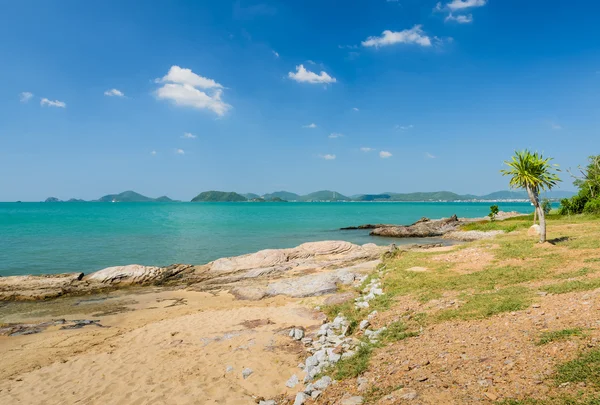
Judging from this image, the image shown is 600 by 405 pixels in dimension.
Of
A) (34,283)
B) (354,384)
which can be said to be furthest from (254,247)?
(354,384)

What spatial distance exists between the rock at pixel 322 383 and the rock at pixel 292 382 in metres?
1.17

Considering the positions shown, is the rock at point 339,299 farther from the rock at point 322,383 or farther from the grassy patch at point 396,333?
the rock at point 322,383

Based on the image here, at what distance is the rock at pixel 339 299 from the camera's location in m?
18.3

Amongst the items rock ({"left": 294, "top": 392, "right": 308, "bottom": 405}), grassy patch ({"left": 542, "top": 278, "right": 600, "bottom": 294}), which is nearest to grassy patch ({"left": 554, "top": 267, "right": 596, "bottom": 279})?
grassy patch ({"left": 542, "top": 278, "right": 600, "bottom": 294})

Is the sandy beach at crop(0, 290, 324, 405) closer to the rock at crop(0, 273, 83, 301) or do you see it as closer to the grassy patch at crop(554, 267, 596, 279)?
the rock at crop(0, 273, 83, 301)

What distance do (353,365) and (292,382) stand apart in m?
2.08

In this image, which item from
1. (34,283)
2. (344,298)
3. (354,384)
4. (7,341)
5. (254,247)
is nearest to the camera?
(354,384)

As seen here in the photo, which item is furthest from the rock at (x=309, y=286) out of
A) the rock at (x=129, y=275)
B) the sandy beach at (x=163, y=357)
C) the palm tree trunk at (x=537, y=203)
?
the palm tree trunk at (x=537, y=203)

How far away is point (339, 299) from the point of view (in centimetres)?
1866

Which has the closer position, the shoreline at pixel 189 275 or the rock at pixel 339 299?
the rock at pixel 339 299

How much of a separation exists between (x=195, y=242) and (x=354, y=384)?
51.3m

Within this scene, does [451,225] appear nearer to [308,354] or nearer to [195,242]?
[195,242]

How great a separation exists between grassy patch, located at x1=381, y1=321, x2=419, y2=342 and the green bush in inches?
2076

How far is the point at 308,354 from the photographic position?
1227cm
